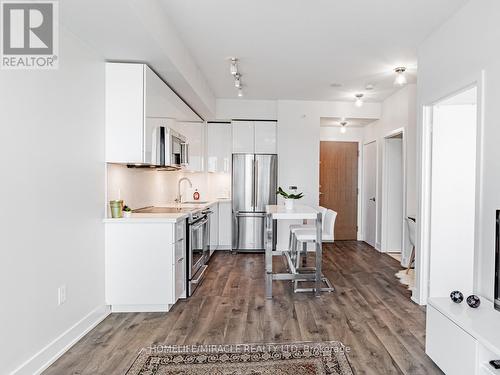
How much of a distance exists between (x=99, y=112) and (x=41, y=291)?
1.57 m

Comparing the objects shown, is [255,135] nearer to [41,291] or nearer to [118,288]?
[118,288]

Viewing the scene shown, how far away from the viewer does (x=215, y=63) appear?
3904 mm

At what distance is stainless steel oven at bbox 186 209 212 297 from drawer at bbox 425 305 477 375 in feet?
7.46

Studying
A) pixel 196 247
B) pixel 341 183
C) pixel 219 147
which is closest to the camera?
pixel 196 247

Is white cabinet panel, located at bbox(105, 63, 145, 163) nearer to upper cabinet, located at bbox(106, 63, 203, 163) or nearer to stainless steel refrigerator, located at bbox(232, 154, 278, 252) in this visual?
upper cabinet, located at bbox(106, 63, 203, 163)

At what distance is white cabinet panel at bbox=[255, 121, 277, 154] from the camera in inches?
217

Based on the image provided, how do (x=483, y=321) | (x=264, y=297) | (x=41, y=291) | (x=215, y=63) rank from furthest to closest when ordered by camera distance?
(x=215, y=63), (x=264, y=297), (x=41, y=291), (x=483, y=321)

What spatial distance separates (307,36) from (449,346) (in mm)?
2889

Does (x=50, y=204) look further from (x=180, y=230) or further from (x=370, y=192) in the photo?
(x=370, y=192)

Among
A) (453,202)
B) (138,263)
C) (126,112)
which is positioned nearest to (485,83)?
(453,202)

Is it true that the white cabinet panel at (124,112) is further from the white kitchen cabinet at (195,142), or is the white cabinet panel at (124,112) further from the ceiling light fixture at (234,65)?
the ceiling light fixture at (234,65)

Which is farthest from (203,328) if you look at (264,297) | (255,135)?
(255,135)

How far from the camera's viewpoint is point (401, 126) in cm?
482

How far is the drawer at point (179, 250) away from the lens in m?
3.02
